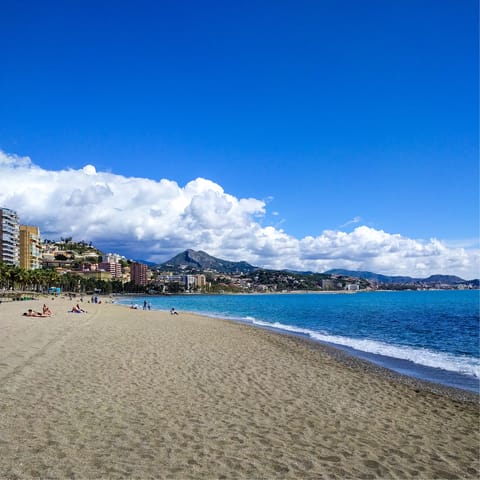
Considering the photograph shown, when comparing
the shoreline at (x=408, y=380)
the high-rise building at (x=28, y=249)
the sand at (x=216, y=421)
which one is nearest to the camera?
the sand at (x=216, y=421)

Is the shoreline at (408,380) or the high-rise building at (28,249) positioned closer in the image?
the shoreline at (408,380)

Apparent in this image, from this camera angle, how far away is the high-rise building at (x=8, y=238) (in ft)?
462

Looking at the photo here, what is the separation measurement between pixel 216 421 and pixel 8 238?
153942mm

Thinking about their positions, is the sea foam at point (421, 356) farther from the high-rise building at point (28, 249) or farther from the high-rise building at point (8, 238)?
the high-rise building at point (28, 249)

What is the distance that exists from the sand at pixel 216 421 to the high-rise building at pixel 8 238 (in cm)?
14241

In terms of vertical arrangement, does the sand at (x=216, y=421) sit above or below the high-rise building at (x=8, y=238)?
below

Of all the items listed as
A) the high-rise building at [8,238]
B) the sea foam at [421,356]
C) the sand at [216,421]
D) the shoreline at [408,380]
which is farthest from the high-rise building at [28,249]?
the sand at [216,421]

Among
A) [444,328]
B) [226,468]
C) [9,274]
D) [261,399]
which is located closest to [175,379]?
[261,399]

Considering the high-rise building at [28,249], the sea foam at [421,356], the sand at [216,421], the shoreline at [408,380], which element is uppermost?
the high-rise building at [28,249]

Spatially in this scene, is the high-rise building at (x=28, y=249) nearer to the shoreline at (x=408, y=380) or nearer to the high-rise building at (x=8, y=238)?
the high-rise building at (x=8, y=238)

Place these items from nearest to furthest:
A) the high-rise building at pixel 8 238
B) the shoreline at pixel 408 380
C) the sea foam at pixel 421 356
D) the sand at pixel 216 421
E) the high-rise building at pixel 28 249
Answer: the sand at pixel 216 421 < the shoreline at pixel 408 380 < the sea foam at pixel 421 356 < the high-rise building at pixel 8 238 < the high-rise building at pixel 28 249

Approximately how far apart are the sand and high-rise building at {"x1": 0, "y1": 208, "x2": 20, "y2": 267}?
467ft

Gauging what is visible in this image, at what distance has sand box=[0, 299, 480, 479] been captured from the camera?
656 centimetres

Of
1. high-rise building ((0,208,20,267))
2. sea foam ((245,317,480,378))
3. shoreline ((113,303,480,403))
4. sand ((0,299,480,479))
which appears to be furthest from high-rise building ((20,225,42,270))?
sand ((0,299,480,479))
